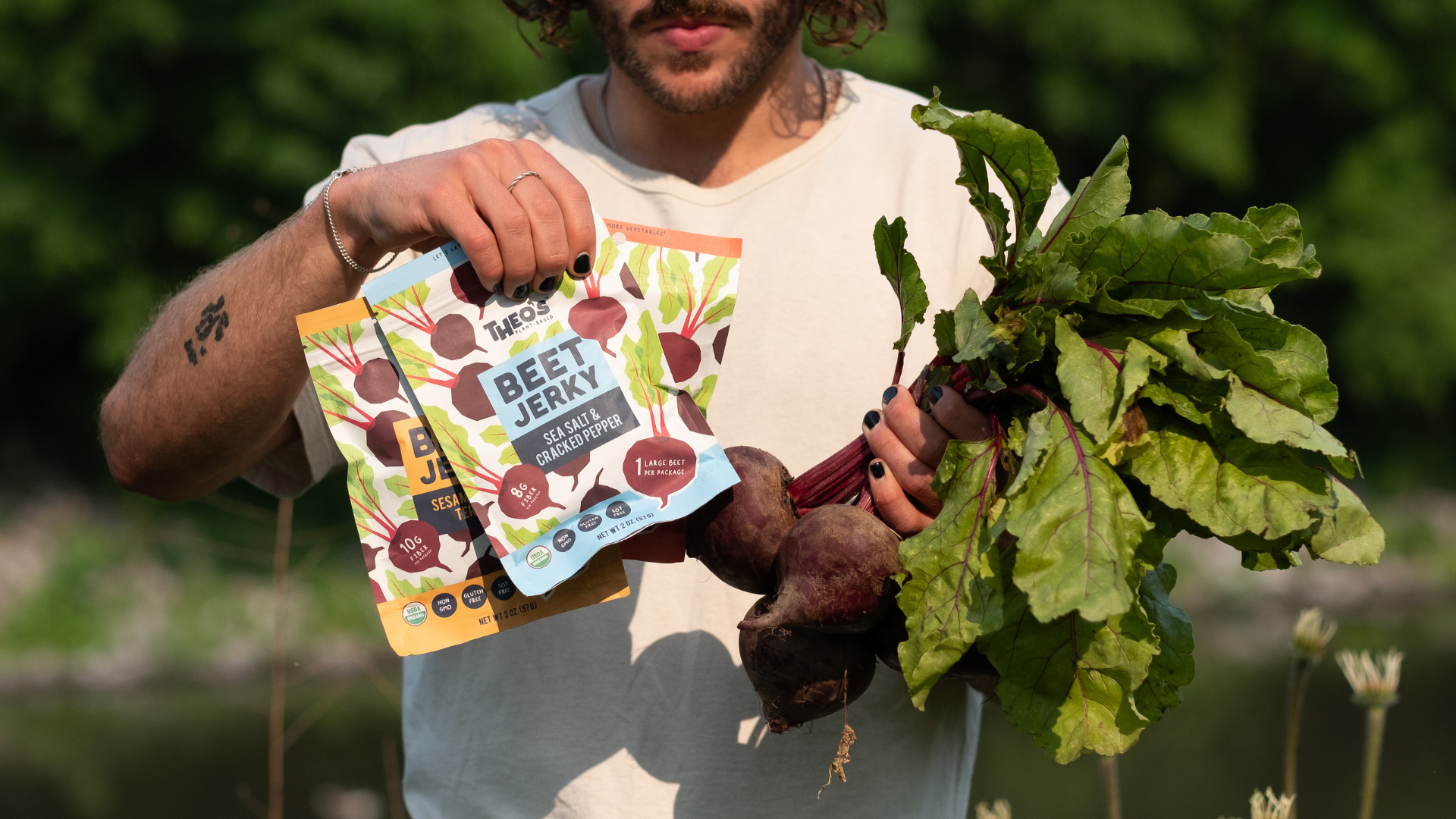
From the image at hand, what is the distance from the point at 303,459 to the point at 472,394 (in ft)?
2.31

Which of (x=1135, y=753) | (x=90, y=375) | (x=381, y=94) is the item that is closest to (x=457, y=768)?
(x=1135, y=753)

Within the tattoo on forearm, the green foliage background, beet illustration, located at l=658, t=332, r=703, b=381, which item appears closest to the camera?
beet illustration, located at l=658, t=332, r=703, b=381

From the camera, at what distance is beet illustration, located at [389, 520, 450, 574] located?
4.71 ft

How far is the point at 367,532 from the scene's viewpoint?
1.43 m

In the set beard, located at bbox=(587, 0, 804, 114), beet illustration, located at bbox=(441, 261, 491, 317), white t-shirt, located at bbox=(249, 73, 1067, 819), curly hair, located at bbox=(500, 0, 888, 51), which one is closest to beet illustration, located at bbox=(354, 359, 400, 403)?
beet illustration, located at bbox=(441, 261, 491, 317)

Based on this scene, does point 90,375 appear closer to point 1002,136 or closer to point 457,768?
point 457,768

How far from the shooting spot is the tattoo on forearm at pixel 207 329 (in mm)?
1612

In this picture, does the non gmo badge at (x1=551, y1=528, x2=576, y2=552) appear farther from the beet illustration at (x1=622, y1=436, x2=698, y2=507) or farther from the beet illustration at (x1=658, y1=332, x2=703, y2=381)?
the beet illustration at (x1=658, y1=332, x2=703, y2=381)

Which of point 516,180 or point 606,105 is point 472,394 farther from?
point 606,105

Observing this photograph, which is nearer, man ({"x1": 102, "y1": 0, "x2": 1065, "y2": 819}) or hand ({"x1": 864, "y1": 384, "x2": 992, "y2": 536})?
hand ({"x1": 864, "y1": 384, "x2": 992, "y2": 536})

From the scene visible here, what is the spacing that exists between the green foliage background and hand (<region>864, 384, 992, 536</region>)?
678 centimetres

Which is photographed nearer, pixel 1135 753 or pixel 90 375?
pixel 1135 753

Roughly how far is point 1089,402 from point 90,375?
1136 cm

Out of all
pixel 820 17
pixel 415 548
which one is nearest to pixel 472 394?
pixel 415 548
